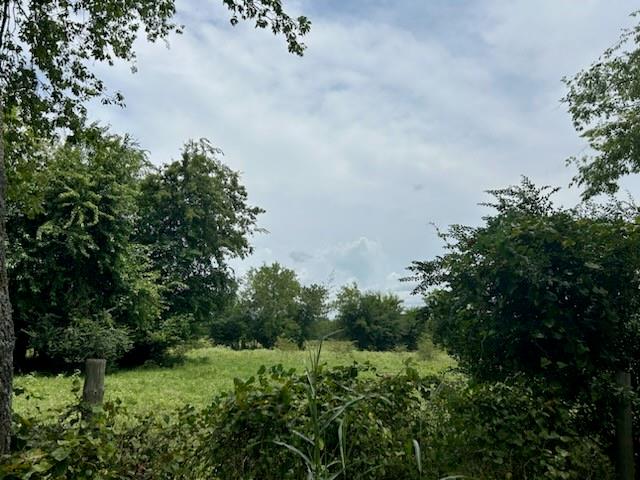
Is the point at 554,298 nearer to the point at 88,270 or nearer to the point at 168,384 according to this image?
the point at 168,384

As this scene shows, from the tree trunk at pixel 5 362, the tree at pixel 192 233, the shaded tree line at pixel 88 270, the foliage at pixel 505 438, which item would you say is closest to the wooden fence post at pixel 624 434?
the foliage at pixel 505 438

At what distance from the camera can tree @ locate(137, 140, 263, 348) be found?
56.3ft

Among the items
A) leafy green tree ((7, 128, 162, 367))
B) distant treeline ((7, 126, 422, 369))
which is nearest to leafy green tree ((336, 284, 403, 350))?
distant treeline ((7, 126, 422, 369))

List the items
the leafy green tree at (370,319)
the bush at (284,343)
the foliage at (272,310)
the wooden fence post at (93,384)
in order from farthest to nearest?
the leafy green tree at (370,319) → the foliage at (272,310) → the bush at (284,343) → the wooden fence post at (93,384)

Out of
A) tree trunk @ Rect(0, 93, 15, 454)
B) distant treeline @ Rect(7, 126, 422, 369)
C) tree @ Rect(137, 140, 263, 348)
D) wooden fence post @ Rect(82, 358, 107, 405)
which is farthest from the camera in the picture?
tree @ Rect(137, 140, 263, 348)

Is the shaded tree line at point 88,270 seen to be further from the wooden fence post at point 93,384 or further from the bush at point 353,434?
the bush at point 353,434

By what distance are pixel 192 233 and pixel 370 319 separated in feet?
45.3

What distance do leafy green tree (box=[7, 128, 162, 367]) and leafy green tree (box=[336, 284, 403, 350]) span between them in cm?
1565

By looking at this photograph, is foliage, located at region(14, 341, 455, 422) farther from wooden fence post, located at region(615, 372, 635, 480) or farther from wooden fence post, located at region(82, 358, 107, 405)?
wooden fence post, located at region(615, 372, 635, 480)

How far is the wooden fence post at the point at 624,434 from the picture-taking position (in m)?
2.64

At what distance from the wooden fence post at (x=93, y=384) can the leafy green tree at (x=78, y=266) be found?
9.94m

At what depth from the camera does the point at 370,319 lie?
1107 inches

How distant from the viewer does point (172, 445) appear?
238 centimetres

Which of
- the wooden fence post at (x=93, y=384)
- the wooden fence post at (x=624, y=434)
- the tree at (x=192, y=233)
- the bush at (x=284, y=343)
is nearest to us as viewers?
the wooden fence post at (x=624, y=434)
